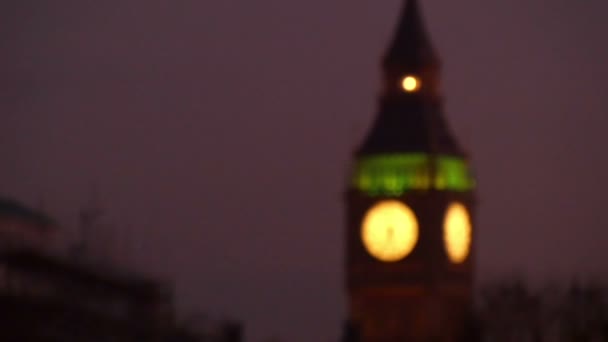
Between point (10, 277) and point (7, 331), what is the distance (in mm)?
6408

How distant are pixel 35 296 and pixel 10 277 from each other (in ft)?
5.44

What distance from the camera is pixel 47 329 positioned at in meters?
198

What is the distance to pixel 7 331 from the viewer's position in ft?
635

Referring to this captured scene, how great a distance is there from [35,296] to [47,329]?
52.1 inches

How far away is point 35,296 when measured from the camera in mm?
198500

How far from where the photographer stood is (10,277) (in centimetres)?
19988

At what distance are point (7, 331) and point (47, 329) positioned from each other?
4.11 metres

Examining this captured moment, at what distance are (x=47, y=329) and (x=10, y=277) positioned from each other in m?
2.90

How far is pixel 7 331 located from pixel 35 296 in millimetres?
4989
